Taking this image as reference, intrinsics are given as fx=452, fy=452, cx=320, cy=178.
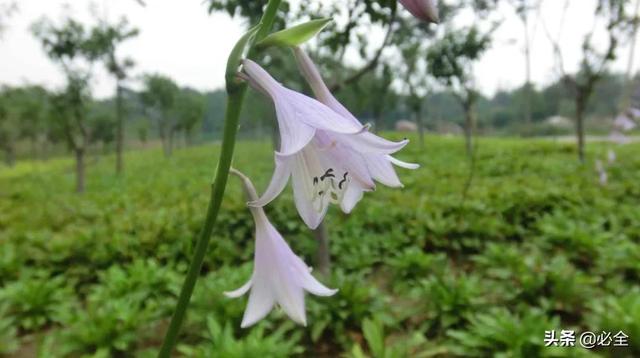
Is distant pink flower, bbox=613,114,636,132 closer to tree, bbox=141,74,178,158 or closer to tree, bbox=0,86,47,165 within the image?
tree, bbox=141,74,178,158

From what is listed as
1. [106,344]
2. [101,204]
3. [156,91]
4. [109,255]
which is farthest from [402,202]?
[156,91]

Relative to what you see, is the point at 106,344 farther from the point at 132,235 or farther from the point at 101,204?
the point at 101,204

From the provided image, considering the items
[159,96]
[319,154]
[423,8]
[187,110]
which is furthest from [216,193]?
[187,110]

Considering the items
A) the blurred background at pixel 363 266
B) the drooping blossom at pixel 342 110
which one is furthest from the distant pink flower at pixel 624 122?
the drooping blossom at pixel 342 110

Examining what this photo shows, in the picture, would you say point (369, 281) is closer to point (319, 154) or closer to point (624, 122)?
point (319, 154)

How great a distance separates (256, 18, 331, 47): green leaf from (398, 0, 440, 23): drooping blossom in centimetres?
16

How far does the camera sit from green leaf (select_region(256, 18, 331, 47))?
853 mm

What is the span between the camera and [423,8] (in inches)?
30.2

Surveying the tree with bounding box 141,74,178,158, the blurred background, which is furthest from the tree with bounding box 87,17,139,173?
the tree with bounding box 141,74,178,158

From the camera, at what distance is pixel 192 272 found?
97 centimetres

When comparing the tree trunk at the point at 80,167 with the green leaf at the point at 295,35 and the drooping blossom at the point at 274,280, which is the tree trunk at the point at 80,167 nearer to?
the drooping blossom at the point at 274,280

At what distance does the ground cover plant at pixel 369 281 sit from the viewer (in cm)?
312

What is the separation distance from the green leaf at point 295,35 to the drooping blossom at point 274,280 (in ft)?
1.40

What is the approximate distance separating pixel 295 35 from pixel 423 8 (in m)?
0.24
